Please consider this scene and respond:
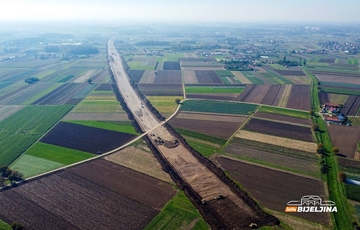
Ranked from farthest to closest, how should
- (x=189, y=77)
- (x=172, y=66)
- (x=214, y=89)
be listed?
(x=172, y=66) → (x=189, y=77) → (x=214, y=89)

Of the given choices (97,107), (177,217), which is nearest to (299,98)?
(97,107)

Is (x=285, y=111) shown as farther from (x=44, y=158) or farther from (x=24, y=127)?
(x=24, y=127)

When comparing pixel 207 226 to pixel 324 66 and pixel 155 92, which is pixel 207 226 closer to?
pixel 155 92

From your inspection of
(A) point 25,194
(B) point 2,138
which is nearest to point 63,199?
(A) point 25,194

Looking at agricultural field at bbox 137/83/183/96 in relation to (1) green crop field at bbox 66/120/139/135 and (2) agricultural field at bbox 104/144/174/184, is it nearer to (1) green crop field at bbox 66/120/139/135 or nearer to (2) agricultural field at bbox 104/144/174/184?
(1) green crop field at bbox 66/120/139/135

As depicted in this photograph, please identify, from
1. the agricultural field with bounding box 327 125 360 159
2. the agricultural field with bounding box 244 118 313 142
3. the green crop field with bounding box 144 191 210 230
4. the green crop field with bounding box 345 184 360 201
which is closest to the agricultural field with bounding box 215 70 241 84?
the agricultural field with bounding box 244 118 313 142

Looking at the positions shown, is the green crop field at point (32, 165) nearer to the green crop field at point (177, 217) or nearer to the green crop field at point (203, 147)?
the green crop field at point (177, 217)

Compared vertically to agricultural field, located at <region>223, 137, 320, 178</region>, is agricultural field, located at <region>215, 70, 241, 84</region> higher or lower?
higher
